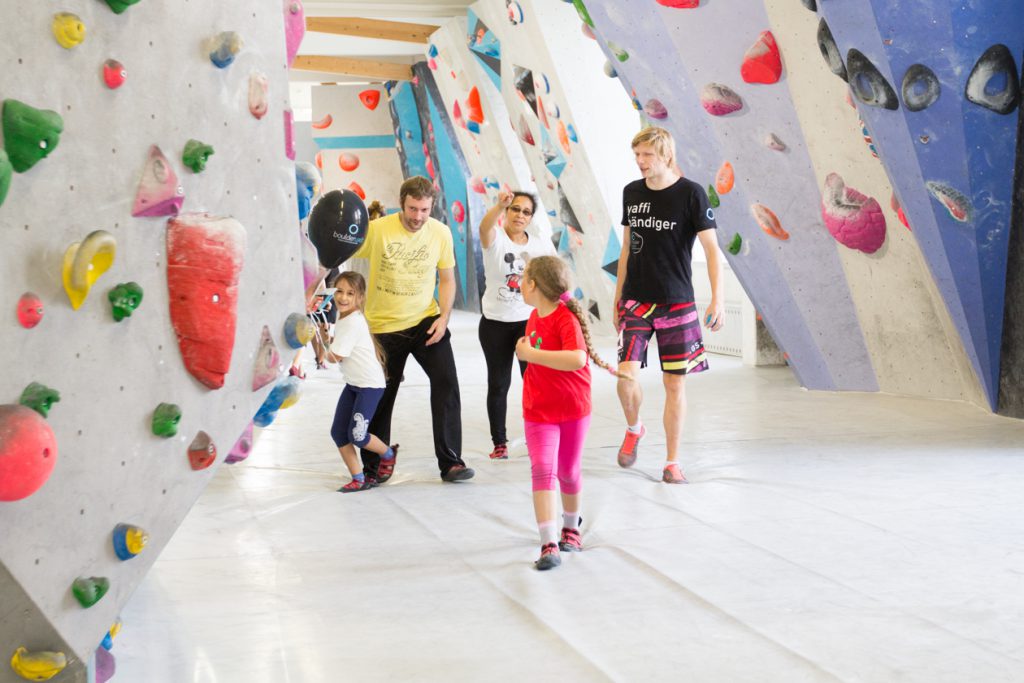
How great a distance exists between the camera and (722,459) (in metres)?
5.07

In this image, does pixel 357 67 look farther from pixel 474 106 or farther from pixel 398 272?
pixel 398 272

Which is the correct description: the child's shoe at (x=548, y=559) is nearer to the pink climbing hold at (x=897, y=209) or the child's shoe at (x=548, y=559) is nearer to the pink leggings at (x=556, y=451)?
the pink leggings at (x=556, y=451)

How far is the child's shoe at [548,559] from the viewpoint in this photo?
3.46 meters

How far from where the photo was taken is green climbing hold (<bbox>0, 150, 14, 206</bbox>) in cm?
193

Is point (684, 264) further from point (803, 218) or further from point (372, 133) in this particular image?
point (372, 133)

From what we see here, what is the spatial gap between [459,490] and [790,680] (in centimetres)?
229

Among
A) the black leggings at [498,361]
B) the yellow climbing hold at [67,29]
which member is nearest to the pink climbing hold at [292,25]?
the yellow climbing hold at [67,29]

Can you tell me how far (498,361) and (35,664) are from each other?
3.27m

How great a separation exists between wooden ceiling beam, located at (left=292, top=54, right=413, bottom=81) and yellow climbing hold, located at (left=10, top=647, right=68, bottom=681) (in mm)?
13345

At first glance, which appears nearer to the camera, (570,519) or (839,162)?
(570,519)

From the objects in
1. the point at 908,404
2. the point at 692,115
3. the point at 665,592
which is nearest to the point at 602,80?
the point at 692,115

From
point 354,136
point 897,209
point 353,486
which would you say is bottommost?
point 353,486

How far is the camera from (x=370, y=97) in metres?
17.4

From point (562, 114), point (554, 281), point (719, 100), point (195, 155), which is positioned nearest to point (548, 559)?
point (554, 281)
